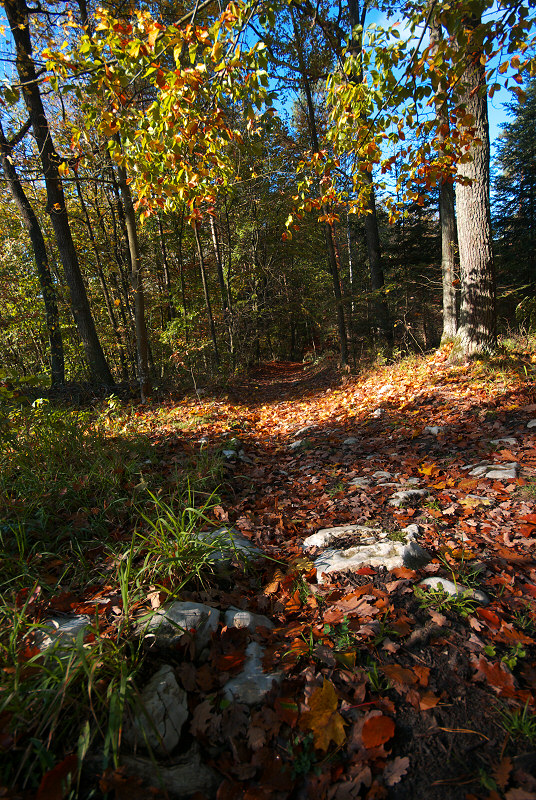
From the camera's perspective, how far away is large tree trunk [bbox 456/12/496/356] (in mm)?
5770

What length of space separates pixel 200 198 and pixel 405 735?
14.0 feet

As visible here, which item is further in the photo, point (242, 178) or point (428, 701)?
point (242, 178)

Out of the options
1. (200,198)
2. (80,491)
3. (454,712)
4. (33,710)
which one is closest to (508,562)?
(454,712)

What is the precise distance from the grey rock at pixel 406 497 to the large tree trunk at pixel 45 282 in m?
8.09

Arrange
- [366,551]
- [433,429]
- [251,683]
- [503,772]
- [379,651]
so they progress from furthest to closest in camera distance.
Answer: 1. [433,429]
2. [366,551]
3. [379,651]
4. [251,683]
5. [503,772]

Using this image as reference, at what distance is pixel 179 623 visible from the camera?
1.78 m

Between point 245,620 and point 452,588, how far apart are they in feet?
3.83

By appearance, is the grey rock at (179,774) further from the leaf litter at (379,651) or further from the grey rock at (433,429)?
the grey rock at (433,429)

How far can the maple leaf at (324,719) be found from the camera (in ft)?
4.39

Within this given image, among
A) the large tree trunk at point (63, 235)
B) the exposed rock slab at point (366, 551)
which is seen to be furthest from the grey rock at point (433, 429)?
the large tree trunk at point (63, 235)

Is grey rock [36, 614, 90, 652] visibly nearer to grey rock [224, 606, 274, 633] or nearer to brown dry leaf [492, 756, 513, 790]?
grey rock [224, 606, 274, 633]

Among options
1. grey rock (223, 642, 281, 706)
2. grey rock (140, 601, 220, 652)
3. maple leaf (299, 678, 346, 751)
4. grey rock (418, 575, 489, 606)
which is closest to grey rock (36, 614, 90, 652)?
grey rock (140, 601, 220, 652)

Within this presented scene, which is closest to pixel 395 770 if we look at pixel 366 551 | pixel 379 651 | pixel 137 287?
pixel 379 651

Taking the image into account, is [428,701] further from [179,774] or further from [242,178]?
[242,178]
